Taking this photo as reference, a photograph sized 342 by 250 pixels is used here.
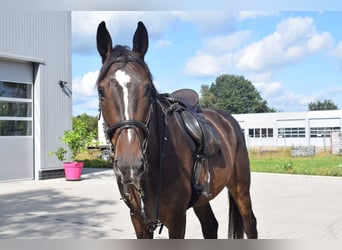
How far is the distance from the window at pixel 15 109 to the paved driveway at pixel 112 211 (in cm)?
199

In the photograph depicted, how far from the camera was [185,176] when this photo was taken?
261 centimetres

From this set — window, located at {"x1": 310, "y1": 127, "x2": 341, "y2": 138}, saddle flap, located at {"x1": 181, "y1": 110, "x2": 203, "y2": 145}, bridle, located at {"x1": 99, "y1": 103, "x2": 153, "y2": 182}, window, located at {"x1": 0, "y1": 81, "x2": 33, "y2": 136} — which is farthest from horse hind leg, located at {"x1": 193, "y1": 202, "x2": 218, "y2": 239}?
window, located at {"x1": 310, "y1": 127, "x2": 341, "y2": 138}

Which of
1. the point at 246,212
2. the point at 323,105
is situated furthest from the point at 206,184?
the point at 323,105

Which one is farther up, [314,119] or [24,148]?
[314,119]

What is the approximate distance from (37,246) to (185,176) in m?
1.38

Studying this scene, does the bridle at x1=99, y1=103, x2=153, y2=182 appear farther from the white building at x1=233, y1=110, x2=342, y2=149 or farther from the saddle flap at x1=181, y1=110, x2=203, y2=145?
the white building at x1=233, y1=110, x2=342, y2=149

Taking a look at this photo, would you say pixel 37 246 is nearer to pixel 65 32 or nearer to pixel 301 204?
pixel 301 204

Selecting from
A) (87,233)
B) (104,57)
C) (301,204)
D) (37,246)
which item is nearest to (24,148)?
(87,233)

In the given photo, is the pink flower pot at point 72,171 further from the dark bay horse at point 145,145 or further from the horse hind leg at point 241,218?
the dark bay horse at point 145,145

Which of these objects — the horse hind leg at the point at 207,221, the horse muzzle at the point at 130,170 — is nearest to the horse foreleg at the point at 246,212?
the horse hind leg at the point at 207,221

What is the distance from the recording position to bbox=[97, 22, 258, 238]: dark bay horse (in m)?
1.91

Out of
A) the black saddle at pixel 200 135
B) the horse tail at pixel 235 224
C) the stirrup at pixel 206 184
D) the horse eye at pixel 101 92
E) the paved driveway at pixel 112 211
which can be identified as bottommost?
the paved driveway at pixel 112 211

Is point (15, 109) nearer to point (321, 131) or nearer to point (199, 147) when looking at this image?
point (199, 147)

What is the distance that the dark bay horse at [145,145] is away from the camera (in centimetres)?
191
